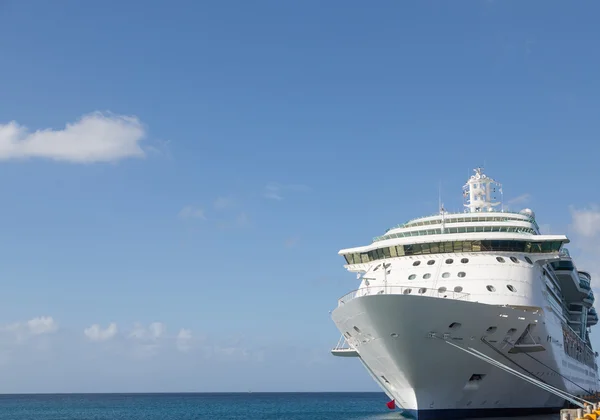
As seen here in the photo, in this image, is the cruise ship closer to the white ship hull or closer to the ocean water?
the white ship hull

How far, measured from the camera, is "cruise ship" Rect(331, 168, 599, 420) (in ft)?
96.0

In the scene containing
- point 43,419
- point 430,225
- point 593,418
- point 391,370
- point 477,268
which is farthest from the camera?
point 43,419

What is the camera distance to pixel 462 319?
1148 inches

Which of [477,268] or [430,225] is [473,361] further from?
[430,225]

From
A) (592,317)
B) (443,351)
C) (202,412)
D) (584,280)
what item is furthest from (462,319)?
(202,412)

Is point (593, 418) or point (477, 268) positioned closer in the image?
point (593, 418)

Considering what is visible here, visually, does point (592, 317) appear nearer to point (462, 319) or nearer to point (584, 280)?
point (584, 280)

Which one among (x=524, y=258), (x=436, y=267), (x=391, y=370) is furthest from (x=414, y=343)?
(x=524, y=258)

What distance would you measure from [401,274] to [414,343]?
270 inches

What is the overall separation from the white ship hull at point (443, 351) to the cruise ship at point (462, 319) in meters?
0.05

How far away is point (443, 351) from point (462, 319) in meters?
1.62

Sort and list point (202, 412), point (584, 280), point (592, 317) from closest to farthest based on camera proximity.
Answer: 1. point (584, 280)
2. point (592, 317)
3. point (202, 412)

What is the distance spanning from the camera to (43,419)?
76.6m

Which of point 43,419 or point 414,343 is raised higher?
point 414,343
